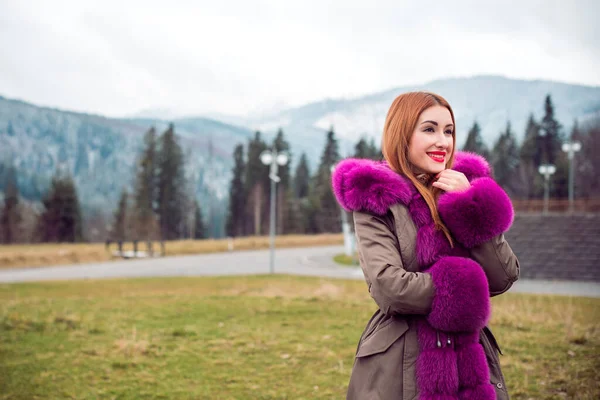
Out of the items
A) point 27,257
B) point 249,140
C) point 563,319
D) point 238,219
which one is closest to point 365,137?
point 249,140

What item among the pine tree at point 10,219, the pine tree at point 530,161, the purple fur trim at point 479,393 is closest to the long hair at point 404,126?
the purple fur trim at point 479,393

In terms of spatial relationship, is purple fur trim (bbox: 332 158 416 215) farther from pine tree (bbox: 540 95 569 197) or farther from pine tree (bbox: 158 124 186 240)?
pine tree (bbox: 158 124 186 240)

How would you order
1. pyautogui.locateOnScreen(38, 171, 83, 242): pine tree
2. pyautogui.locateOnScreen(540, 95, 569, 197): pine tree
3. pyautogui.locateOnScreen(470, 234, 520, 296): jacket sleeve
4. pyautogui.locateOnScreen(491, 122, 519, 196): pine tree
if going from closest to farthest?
pyautogui.locateOnScreen(470, 234, 520, 296): jacket sleeve < pyautogui.locateOnScreen(38, 171, 83, 242): pine tree < pyautogui.locateOnScreen(540, 95, 569, 197): pine tree < pyautogui.locateOnScreen(491, 122, 519, 196): pine tree

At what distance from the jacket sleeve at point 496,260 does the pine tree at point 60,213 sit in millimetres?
59731

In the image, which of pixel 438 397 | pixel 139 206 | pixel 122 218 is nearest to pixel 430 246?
pixel 438 397

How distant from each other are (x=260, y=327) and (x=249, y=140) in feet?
195

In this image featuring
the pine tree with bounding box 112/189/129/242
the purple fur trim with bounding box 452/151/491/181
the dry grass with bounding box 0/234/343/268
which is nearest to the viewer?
the purple fur trim with bounding box 452/151/491/181

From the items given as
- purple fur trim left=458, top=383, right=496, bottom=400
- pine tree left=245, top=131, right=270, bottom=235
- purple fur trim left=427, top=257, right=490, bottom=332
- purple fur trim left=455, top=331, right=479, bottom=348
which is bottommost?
purple fur trim left=458, top=383, right=496, bottom=400

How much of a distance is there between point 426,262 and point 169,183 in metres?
62.2

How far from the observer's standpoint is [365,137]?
70.2 metres

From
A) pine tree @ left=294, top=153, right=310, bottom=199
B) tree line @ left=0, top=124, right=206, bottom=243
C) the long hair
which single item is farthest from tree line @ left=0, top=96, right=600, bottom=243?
the long hair

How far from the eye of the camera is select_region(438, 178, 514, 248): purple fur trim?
2020 millimetres

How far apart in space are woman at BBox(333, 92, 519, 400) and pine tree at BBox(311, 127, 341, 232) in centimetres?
6040

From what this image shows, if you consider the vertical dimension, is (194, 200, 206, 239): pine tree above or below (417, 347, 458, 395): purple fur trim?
below
